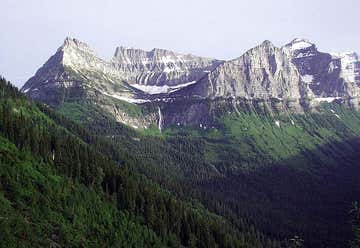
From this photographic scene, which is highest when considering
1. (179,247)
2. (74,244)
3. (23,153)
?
(23,153)

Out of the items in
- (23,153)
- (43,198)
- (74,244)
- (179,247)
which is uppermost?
(23,153)

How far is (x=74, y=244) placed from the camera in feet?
495

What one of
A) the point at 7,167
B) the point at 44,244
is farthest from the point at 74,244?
the point at 7,167

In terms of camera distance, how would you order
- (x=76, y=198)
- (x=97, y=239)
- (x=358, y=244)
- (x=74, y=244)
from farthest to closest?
(x=76, y=198), (x=97, y=239), (x=74, y=244), (x=358, y=244)

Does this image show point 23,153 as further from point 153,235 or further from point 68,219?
point 153,235

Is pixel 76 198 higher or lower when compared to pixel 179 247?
higher

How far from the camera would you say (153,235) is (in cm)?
19075

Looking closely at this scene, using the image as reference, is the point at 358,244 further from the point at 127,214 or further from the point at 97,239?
the point at 127,214

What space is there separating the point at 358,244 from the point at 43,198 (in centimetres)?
11425

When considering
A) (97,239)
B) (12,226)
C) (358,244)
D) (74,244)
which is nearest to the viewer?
(358,244)

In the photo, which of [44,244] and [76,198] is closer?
[44,244]

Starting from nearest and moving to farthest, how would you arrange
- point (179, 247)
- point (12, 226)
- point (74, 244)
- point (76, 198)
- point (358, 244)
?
1. point (358, 244)
2. point (12, 226)
3. point (74, 244)
4. point (76, 198)
5. point (179, 247)

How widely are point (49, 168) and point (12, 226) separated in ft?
189

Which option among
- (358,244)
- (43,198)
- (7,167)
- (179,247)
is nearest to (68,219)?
(43,198)
